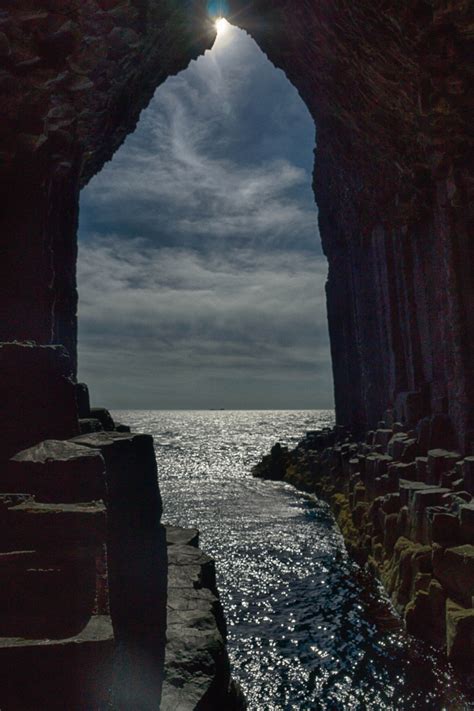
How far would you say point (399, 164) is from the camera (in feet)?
73.3

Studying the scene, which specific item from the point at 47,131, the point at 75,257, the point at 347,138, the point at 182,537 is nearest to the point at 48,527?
the point at 182,537

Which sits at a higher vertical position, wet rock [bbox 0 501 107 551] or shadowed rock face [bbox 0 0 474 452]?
shadowed rock face [bbox 0 0 474 452]

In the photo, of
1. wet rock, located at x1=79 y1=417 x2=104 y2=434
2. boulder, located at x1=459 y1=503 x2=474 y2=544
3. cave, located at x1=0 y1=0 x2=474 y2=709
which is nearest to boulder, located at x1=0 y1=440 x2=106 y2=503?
cave, located at x1=0 y1=0 x2=474 y2=709

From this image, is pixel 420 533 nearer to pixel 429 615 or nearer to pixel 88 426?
pixel 429 615

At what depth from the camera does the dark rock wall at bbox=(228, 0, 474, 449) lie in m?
15.5

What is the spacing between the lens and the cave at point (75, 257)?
319cm

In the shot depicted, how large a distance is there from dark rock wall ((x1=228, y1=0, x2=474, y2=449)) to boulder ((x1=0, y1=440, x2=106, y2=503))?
15.3 m

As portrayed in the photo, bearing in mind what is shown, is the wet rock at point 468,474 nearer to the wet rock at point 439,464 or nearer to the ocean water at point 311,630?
the wet rock at point 439,464

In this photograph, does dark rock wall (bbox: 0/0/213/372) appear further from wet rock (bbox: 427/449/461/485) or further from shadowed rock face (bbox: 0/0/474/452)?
wet rock (bbox: 427/449/461/485)

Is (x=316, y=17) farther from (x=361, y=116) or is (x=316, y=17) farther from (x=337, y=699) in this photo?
(x=337, y=699)

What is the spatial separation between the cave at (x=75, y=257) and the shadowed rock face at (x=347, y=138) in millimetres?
72

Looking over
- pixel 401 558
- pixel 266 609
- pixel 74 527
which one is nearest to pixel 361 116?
pixel 401 558

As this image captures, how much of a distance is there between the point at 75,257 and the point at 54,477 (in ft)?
63.3

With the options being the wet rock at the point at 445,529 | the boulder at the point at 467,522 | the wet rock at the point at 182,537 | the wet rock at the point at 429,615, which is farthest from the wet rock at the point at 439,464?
the wet rock at the point at 182,537
